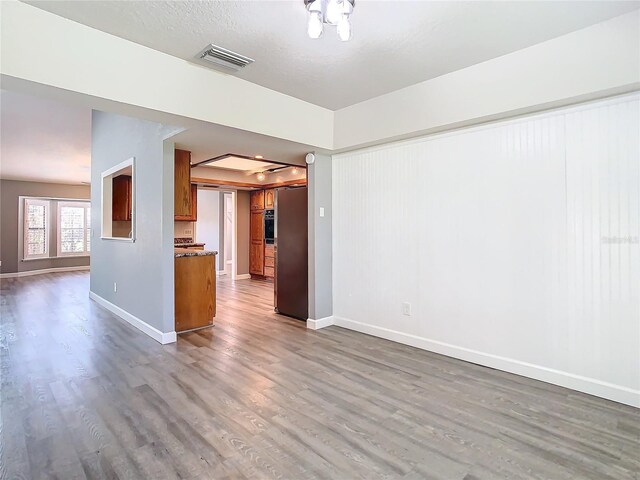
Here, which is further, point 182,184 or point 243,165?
point 243,165

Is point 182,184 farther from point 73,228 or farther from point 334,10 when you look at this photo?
point 73,228

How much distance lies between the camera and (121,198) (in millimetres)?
5961

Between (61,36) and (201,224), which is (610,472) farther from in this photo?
(201,224)

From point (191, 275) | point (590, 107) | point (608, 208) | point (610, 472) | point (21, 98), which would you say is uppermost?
point (21, 98)

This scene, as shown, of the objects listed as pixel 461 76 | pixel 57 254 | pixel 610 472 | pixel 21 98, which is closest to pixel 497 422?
pixel 610 472

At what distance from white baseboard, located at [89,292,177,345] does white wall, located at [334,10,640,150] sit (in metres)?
3.13

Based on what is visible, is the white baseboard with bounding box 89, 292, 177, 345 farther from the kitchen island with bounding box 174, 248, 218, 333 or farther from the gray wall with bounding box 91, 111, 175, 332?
the kitchen island with bounding box 174, 248, 218, 333

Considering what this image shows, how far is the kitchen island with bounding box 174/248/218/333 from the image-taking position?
419 centimetres

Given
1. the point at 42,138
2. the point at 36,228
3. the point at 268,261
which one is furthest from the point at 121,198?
the point at 36,228

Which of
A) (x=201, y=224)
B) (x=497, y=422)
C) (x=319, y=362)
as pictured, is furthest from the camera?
(x=201, y=224)

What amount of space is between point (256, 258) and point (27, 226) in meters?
6.56

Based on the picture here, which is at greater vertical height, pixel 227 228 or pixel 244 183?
pixel 244 183

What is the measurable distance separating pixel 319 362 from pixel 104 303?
165 inches

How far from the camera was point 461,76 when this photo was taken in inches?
118
